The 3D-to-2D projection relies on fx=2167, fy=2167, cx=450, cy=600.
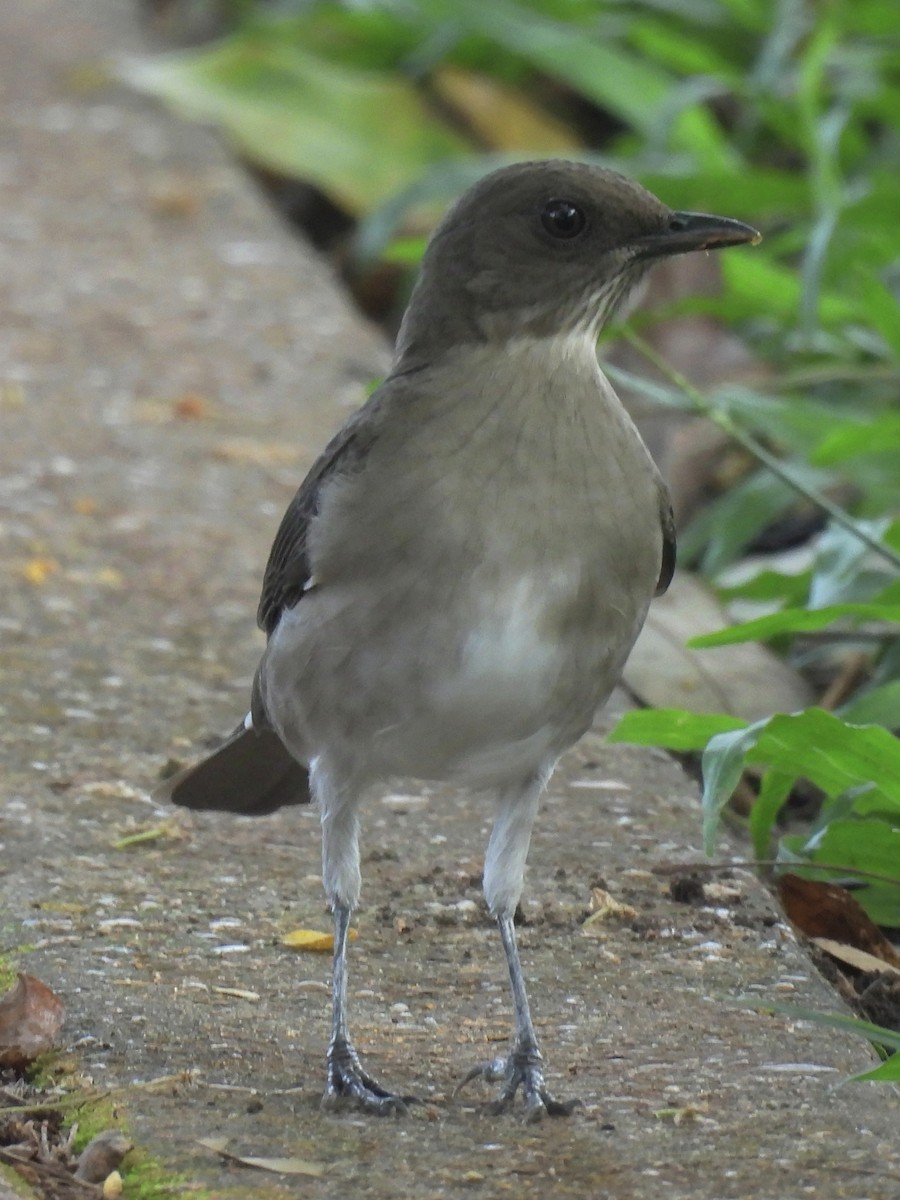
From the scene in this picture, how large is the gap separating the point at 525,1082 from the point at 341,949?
43cm

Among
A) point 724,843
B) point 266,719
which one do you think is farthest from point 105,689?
point 724,843

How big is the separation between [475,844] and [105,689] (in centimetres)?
107

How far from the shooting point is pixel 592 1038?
11.4 ft

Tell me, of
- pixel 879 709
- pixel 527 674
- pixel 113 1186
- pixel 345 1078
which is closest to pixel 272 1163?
pixel 113 1186

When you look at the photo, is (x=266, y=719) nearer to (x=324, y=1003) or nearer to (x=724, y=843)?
(x=324, y=1003)

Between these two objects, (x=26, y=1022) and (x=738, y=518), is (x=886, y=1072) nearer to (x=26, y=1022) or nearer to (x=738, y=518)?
(x=26, y=1022)

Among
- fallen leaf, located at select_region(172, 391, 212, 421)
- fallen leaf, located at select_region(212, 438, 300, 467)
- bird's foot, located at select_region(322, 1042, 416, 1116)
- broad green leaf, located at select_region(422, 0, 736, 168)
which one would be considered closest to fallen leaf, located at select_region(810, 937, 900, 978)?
bird's foot, located at select_region(322, 1042, 416, 1116)

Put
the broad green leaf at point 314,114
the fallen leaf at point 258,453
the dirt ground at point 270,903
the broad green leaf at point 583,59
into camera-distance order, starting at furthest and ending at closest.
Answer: the broad green leaf at point 314,114
the broad green leaf at point 583,59
the fallen leaf at point 258,453
the dirt ground at point 270,903

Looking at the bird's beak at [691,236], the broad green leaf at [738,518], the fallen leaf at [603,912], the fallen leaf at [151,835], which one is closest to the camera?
the bird's beak at [691,236]

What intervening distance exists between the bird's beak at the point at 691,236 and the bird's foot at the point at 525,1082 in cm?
134

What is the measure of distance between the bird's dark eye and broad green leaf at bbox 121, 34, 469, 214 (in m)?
4.64

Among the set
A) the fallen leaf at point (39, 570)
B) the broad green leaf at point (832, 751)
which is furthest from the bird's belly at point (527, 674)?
the fallen leaf at point (39, 570)

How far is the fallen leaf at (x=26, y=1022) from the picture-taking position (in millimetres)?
3168

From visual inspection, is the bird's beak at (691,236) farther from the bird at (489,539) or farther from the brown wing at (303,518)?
the brown wing at (303,518)
